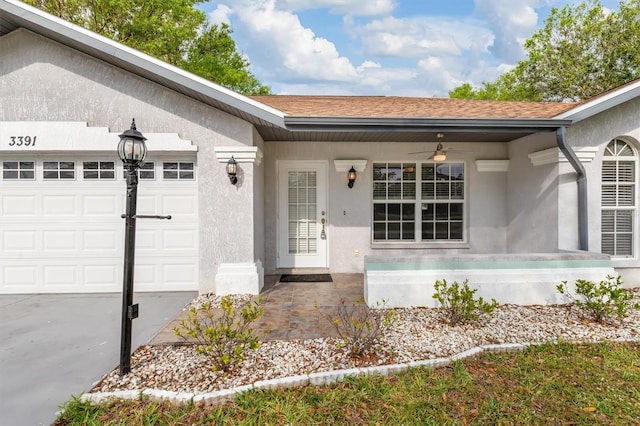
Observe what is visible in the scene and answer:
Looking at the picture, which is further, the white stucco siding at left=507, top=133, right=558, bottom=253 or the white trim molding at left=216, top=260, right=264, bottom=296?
the white stucco siding at left=507, top=133, right=558, bottom=253

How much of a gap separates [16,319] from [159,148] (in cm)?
315

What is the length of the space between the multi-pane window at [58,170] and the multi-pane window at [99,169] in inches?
8.2

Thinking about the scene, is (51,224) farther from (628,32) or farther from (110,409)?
(628,32)

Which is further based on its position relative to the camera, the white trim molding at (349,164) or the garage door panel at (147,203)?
the white trim molding at (349,164)

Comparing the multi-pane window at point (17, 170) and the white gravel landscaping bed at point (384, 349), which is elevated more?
the multi-pane window at point (17, 170)

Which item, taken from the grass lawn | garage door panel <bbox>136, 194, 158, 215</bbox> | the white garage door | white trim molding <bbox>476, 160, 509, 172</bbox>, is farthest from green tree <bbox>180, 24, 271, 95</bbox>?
the grass lawn

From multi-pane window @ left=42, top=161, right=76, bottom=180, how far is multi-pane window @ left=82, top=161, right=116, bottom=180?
209 millimetres

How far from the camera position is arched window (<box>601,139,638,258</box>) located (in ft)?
19.4

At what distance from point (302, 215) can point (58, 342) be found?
4.56 m

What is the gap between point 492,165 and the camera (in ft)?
23.5

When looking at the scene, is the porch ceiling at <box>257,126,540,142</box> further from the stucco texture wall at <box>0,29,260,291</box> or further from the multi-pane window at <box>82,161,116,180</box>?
the multi-pane window at <box>82,161,116,180</box>

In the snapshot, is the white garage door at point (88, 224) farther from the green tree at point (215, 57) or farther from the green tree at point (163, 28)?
the green tree at point (215, 57)

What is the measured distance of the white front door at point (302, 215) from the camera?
282 inches

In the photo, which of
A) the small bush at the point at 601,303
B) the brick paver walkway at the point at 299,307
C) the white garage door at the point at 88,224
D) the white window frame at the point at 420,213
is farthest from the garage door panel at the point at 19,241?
the small bush at the point at 601,303
